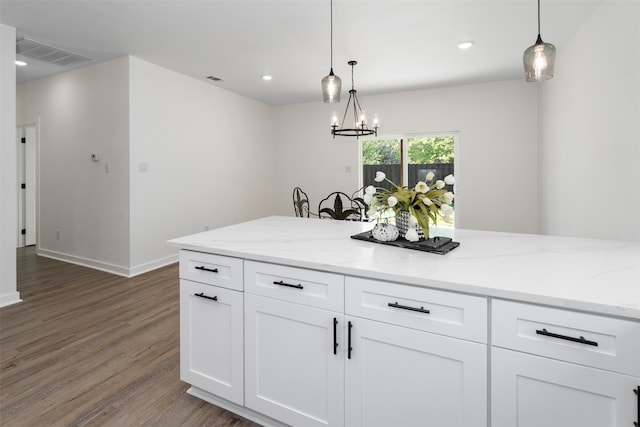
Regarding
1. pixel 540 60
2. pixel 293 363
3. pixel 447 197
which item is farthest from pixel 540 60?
pixel 293 363

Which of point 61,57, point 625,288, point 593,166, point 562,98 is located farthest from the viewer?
point 61,57

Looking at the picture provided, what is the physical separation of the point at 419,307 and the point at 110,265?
14.1 ft

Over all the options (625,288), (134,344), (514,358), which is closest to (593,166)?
(625,288)

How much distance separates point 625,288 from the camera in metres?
1.06

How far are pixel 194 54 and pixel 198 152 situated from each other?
1489mm

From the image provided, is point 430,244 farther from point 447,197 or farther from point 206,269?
point 206,269

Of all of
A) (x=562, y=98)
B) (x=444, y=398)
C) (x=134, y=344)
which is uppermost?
(x=562, y=98)

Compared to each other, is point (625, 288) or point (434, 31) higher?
point (434, 31)

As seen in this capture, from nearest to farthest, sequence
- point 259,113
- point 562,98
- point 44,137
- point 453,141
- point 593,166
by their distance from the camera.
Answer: point 593,166 < point 562,98 < point 44,137 < point 453,141 < point 259,113

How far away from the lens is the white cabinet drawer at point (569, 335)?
0.95 meters

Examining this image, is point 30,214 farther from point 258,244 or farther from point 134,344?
point 258,244

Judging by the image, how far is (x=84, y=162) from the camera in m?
4.50

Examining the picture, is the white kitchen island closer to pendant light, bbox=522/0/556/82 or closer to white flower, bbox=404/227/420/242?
white flower, bbox=404/227/420/242

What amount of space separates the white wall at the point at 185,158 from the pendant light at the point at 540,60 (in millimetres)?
4007
